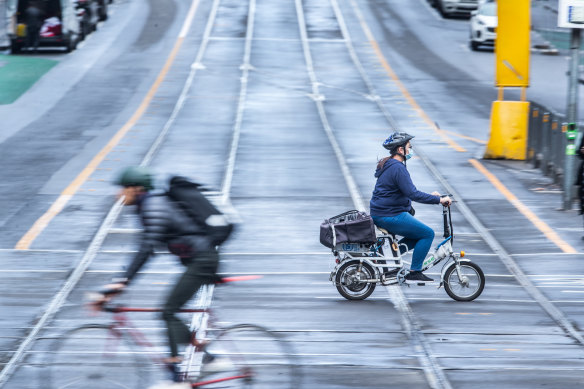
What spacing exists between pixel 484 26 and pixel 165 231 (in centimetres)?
3247

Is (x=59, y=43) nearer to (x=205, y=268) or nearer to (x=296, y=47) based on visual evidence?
(x=296, y=47)

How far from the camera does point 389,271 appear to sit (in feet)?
36.8

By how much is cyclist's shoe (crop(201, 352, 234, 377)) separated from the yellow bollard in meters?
14.5

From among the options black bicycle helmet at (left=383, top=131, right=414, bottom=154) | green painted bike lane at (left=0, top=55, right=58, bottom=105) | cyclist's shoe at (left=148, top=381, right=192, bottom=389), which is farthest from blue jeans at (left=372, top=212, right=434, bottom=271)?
green painted bike lane at (left=0, top=55, right=58, bottom=105)

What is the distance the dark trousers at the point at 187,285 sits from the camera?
739 centimetres

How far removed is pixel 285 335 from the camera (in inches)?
386

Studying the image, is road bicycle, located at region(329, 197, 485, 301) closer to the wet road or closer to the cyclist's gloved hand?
the wet road

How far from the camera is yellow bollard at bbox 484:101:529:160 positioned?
20750mm

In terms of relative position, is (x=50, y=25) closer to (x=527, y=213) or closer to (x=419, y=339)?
(x=527, y=213)

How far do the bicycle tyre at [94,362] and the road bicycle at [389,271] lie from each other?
12.3ft

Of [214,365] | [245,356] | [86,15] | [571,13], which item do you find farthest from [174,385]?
[86,15]

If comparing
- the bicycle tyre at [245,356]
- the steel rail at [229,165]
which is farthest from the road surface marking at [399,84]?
the bicycle tyre at [245,356]

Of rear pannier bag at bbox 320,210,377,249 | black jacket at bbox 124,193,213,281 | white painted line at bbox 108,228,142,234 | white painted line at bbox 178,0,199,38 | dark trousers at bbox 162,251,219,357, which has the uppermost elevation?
black jacket at bbox 124,193,213,281

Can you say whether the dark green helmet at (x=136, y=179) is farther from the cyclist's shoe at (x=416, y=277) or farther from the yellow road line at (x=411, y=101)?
the yellow road line at (x=411, y=101)
